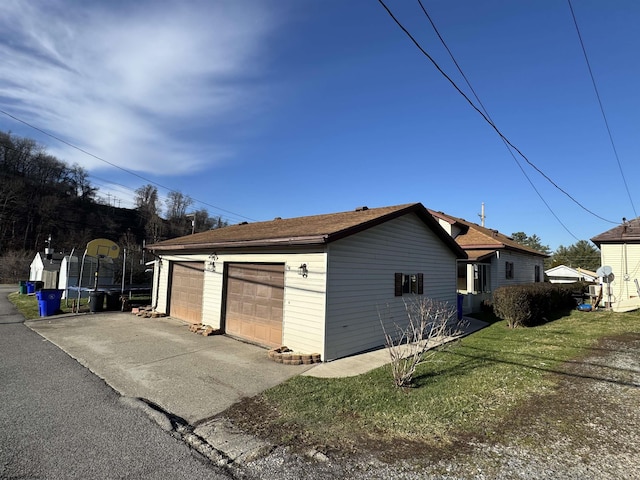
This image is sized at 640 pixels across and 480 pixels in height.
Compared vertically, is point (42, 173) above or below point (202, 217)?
above

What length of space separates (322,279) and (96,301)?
41.6ft

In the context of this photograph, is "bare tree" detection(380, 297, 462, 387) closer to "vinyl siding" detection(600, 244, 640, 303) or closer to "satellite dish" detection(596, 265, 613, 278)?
"satellite dish" detection(596, 265, 613, 278)

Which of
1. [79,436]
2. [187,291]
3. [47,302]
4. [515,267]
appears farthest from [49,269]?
[515,267]

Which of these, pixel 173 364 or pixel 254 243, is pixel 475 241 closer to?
pixel 254 243

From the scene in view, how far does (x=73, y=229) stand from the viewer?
225ft

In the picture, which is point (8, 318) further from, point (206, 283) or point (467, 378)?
point (467, 378)

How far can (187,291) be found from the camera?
1348 cm

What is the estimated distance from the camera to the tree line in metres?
59.4

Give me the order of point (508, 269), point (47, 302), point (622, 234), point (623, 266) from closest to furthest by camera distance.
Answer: point (47, 302)
point (623, 266)
point (622, 234)
point (508, 269)

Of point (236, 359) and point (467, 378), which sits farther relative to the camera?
point (236, 359)

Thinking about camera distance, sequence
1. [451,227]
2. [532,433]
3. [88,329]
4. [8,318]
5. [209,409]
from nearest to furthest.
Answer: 1. [532,433]
2. [209,409]
3. [88,329]
4. [8,318]
5. [451,227]

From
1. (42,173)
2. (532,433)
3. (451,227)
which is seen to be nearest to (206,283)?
(532,433)

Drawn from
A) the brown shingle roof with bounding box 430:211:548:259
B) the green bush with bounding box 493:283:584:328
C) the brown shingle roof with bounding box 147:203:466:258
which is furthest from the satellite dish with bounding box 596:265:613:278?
the brown shingle roof with bounding box 147:203:466:258

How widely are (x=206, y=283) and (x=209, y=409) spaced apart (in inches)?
288
